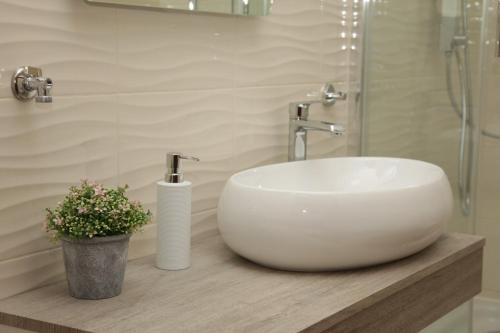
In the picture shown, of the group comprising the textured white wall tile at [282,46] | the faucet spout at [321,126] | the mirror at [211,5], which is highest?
the mirror at [211,5]

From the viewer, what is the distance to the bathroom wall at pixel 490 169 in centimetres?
224

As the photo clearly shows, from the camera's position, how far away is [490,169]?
2.32 metres

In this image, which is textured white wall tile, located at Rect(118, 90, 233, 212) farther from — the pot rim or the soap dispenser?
the pot rim

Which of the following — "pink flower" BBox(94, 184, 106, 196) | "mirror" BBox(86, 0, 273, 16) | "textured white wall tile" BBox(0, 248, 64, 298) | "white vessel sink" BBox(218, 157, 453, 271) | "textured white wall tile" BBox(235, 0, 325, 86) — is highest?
"mirror" BBox(86, 0, 273, 16)

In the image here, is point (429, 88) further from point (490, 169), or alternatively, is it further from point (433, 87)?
point (490, 169)

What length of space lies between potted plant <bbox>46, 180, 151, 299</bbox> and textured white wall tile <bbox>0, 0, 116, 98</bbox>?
0.73 feet

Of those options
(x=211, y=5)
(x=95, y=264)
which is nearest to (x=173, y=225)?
(x=95, y=264)

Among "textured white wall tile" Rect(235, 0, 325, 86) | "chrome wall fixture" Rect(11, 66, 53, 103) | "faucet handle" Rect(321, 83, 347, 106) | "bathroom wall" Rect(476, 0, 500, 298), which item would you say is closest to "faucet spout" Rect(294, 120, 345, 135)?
"textured white wall tile" Rect(235, 0, 325, 86)

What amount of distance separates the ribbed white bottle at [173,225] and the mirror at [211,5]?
0.35 meters

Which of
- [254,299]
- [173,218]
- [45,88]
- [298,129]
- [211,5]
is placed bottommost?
[254,299]

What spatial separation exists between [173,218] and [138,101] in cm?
26

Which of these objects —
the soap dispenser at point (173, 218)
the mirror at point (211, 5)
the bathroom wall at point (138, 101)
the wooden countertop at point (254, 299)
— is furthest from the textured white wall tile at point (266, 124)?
the soap dispenser at point (173, 218)

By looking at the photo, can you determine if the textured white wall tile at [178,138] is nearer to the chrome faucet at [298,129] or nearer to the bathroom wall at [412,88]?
the chrome faucet at [298,129]

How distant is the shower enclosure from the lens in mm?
2242
